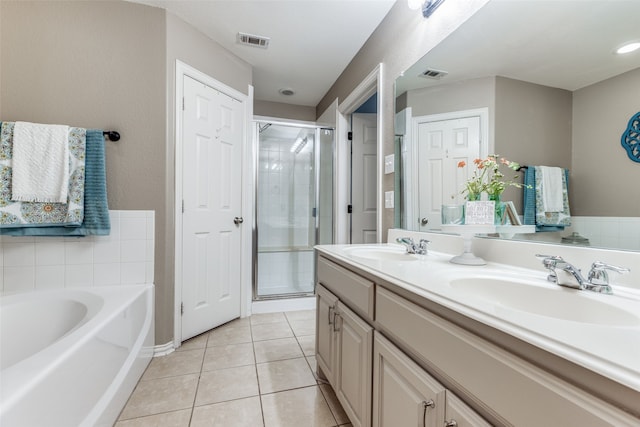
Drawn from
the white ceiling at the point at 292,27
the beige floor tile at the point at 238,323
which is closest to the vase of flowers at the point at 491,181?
the white ceiling at the point at 292,27

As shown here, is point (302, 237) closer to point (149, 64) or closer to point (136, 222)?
point (136, 222)

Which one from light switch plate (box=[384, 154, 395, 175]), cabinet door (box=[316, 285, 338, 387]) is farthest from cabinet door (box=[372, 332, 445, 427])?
light switch plate (box=[384, 154, 395, 175])

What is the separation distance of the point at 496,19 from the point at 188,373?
2364 mm

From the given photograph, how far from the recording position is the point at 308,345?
6.69ft

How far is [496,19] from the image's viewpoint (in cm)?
111

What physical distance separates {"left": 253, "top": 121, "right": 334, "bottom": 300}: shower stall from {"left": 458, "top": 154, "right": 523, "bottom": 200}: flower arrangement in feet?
6.06

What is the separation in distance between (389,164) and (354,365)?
4.04ft

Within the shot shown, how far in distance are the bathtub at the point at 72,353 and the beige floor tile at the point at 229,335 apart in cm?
45

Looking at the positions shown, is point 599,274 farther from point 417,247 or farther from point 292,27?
point 292,27

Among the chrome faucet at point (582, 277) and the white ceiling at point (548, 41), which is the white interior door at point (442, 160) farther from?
the chrome faucet at point (582, 277)

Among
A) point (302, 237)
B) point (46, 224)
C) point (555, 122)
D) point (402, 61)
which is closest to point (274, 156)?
point (302, 237)

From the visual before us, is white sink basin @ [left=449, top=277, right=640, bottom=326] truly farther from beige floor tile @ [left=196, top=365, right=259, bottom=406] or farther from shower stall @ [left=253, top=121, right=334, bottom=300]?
shower stall @ [left=253, top=121, right=334, bottom=300]

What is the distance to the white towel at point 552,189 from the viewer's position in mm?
915

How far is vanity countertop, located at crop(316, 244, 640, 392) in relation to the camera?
0.39 metres
